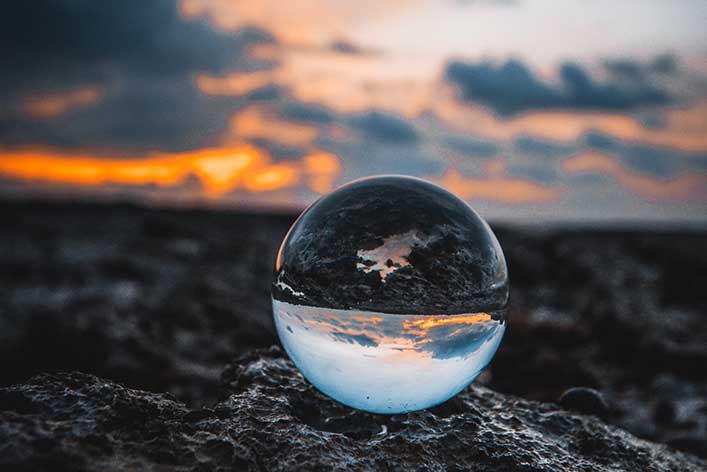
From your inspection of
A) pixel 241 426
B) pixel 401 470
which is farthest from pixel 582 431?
pixel 241 426

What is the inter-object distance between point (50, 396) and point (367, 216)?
62.4 inches

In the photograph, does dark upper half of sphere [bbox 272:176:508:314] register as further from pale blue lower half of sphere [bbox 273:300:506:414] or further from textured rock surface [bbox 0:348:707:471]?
textured rock surface [bbox 0:348:707:471]

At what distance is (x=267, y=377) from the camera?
296 centimetres

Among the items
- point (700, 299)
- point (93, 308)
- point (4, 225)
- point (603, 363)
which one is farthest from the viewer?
point (4, 225)

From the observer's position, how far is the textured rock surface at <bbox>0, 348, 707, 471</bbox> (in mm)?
2027

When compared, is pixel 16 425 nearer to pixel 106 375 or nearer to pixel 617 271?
pixel 106 375

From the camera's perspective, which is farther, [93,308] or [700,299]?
[700,299]

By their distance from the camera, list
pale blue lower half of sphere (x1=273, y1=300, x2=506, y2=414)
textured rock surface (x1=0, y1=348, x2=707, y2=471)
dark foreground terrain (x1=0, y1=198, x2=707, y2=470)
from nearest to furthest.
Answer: textured rock surface (x1=0, y1=348, x2=707, y2=471), dark foreground terrain (x1=0, y1=198, x2=707, y2=470), pale blue lower half of sphere (x1=273, y1=300, x2=506, y2=414)

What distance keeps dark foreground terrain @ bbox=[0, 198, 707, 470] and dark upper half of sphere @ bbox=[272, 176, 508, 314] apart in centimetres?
62

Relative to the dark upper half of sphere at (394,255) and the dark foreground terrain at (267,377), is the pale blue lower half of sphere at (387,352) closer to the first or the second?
the dark upper half of sphere at (394,255)

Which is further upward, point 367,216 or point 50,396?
point 367,216

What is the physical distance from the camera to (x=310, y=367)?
2652 mm

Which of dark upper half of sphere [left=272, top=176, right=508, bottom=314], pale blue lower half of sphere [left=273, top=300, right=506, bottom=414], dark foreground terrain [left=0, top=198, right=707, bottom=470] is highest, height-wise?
dark upper half of sphere [left=272, top=176, right=508, bottom=314]

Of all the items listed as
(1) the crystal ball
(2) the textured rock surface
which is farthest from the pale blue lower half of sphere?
(2) the textured rock surface
